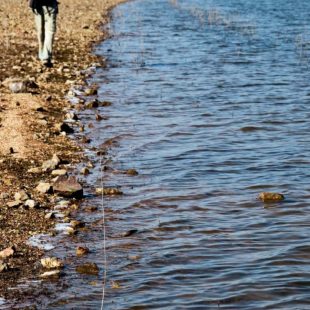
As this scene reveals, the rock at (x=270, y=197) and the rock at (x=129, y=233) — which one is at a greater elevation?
the rock at (x=270, y=197)

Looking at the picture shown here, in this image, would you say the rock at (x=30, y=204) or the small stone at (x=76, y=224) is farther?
the rock at (x=30, y=204)

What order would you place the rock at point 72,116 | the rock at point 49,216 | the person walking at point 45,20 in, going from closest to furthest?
the rock at point 49,216 < the rock at point 72,116 < the person walking at point 45,20

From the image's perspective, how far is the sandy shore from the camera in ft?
24.7

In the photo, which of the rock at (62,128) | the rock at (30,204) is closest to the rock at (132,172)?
the rock at (30,204)

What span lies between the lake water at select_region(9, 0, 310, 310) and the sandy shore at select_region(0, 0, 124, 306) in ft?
1.59

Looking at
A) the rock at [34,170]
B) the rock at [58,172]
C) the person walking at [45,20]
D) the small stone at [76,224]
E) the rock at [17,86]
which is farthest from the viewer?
the person walking at [45,20]

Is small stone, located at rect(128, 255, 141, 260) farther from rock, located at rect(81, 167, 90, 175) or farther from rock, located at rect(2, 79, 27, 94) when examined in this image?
rock, located at rect(2, 79, 27, 94)

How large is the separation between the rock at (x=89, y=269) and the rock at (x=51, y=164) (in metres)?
3.16

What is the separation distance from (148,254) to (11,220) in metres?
1.55

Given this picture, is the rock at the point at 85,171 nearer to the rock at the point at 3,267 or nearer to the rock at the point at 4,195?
the rock at the point at 4,195

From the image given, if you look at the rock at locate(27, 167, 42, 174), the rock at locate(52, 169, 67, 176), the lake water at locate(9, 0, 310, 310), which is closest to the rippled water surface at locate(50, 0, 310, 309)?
the lake water at locate(9, 0, 310, 310)

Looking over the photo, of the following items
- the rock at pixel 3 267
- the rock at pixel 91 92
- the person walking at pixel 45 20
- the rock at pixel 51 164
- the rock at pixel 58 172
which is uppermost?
the person walking at pixel 45 20

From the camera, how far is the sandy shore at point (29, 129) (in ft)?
24.7

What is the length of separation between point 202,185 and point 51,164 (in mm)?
1922
